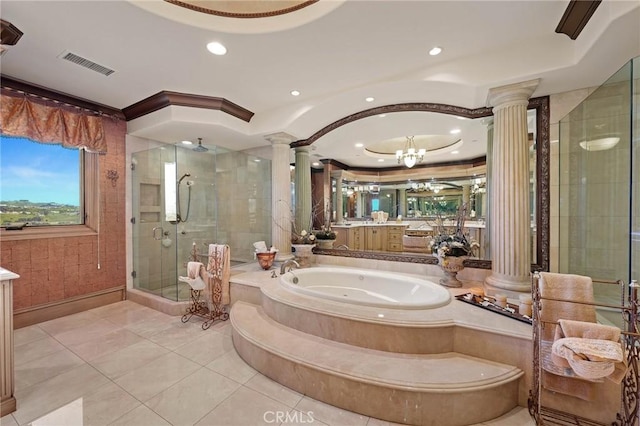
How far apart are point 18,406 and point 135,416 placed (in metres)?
0.83

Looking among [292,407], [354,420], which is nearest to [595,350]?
[354,420]

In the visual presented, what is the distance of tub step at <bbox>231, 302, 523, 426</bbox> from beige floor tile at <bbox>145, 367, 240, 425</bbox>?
31 centimetres

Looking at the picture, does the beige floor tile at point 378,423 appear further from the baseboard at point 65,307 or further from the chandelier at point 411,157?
the baseboard at point 65,307

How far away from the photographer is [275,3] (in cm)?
198

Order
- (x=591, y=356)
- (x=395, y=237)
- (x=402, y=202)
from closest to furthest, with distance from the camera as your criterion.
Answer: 1. (x=591, y=356)
2. (x=395, y=237)
3. (x=402, y=202)

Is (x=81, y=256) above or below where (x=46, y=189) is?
below

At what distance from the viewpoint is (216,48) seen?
225cm

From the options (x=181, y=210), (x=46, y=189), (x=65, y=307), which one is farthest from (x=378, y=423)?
(x=46, y=189)

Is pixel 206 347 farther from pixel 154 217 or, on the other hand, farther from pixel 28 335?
pixel 154 217

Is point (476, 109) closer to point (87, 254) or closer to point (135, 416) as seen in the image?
point (135, 416)

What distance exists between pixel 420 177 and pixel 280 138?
209 cm

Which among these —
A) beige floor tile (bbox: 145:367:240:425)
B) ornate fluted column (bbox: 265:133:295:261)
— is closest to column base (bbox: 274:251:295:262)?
ornate fluted column (bbox: 265:133:295:261)

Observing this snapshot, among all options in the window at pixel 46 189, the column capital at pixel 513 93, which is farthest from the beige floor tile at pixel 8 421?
the column capital at pixel 513 93

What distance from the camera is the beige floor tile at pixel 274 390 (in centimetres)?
179
